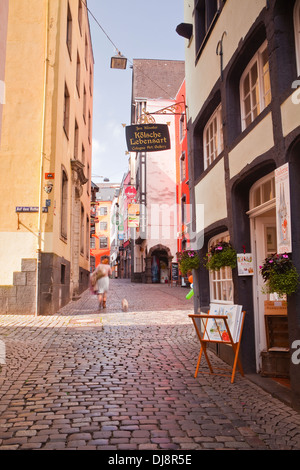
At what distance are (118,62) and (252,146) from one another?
944 cm

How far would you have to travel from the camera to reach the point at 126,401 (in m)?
4.71

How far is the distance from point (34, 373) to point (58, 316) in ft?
19.4

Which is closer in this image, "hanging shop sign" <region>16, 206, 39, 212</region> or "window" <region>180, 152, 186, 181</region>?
"hanging shop sign" <region>16, 206, 39, 212</region>

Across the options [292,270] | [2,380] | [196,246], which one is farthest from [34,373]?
[196,246]

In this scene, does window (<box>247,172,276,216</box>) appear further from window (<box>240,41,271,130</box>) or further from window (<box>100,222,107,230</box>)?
window (<box>100,222,107,230</box>)

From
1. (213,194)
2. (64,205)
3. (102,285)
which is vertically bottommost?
(102,285)

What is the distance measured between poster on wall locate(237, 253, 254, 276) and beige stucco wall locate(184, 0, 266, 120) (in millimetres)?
3292

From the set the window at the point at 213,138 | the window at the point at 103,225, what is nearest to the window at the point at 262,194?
the window at the point at 213,138

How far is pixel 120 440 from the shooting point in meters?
3.60

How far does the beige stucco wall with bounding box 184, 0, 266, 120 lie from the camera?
248 inches

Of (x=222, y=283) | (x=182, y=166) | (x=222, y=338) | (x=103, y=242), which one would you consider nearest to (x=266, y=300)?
(x=222, y=338)

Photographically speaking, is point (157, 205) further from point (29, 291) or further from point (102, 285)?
point (29, 291)

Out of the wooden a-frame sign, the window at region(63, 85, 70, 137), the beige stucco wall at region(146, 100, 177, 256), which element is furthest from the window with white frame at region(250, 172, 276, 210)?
the beige stucco wall at region(146, 100, 177, 256)

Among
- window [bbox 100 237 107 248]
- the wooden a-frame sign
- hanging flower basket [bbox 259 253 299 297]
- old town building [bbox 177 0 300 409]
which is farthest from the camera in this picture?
window [bbox 100 237 107 248]
